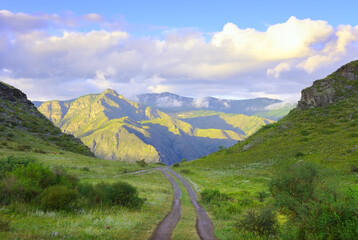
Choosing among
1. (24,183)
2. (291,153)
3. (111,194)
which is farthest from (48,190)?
(291,153)

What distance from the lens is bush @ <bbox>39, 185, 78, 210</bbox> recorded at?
1435cm

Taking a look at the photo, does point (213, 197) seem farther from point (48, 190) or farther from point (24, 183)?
point (24, 183)

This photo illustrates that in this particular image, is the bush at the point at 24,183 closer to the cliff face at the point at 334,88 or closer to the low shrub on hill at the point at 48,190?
the low shrub on hill at the point at 48,190

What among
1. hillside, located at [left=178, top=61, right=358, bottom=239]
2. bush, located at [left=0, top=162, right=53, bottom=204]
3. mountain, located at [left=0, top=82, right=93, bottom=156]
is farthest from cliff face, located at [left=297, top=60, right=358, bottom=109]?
mountain, located at [left=0, top=82, right=93, bottom=156]

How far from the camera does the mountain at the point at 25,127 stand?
75.4 metres

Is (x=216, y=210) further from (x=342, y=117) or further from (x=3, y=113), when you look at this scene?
(x=3, y=113)

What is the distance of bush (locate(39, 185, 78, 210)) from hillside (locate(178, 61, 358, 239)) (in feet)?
35.6

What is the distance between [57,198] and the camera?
1483 cm

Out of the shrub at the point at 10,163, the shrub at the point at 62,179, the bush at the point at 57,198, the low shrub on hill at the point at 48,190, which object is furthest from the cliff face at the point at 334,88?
the shrub at the point at 10,163

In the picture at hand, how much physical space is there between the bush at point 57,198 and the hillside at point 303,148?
1084 cm

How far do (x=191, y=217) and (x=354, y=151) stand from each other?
40921 mm

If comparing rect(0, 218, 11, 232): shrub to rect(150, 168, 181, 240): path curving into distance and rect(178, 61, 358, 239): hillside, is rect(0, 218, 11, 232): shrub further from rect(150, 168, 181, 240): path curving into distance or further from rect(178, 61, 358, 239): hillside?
rect(178, 61, 358, 239): hillside

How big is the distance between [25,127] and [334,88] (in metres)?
120

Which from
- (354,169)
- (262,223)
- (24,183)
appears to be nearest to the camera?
(262,223)
